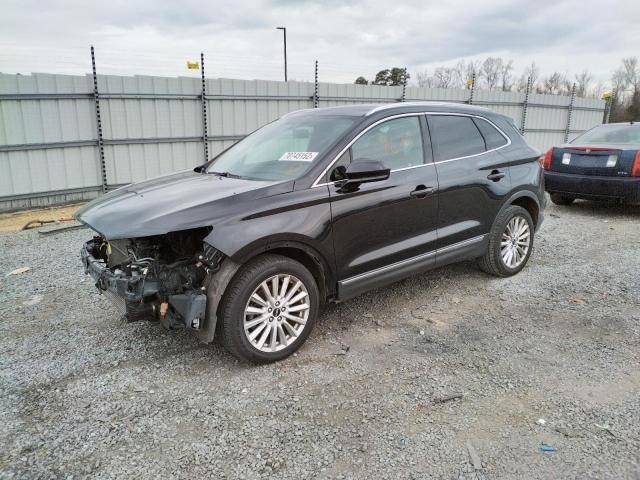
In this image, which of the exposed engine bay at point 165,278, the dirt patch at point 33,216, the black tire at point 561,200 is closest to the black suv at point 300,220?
the exposed engine bay at point 165,278

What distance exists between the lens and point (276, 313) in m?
3.44

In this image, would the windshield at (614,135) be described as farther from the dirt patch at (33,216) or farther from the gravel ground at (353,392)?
the dirt patch at (33,216)

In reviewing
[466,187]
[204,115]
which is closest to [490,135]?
[466,187]

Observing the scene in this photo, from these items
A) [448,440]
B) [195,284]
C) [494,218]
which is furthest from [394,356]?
[494,218]

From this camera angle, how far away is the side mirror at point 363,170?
360 cm

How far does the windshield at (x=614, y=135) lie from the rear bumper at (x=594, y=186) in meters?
0.81

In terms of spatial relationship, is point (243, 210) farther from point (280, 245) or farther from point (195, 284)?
point (195, 284)

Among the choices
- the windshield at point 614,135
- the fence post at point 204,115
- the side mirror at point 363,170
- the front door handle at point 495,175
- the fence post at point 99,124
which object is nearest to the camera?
the side mirror at point 363,170

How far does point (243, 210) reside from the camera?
10.6 ft

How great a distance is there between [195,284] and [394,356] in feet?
5.02

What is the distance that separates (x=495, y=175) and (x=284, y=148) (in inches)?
84.6

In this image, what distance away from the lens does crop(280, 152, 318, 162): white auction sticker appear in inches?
147

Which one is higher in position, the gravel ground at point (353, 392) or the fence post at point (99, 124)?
the fence post at point (99, 124)

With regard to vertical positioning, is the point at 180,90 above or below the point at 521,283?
above
